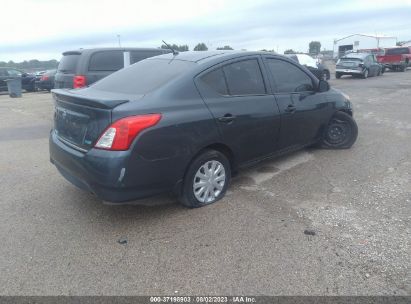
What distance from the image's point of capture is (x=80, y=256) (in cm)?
297

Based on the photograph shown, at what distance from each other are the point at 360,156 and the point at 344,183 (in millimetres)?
1289

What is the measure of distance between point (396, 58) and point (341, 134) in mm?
27546

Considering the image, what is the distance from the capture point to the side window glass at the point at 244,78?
13.0 feet

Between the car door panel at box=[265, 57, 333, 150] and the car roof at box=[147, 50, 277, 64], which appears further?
the car door panel at box=[265, 57, 333, 150]

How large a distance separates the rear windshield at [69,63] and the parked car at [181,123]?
4138mm

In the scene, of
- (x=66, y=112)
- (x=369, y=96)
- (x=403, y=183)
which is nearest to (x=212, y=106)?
(x=66, y=112)

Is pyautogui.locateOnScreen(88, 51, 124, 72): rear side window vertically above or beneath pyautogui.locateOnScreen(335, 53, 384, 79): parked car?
beneath

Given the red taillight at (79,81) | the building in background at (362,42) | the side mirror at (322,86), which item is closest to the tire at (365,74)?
the side mirror at (322,86)

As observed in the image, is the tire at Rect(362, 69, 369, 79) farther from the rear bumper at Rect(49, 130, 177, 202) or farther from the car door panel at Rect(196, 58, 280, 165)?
the rear bumper at Rect(49, 130, 177, 202)

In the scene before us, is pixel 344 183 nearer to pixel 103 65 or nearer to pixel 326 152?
pixel 326 152

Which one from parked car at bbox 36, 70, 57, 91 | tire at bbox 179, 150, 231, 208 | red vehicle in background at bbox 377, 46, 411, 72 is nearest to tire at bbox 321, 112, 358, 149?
tire at bbox 179, 150, 231, 208

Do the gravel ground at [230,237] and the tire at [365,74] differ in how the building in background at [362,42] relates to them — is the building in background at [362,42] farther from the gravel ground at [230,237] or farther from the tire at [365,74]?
the gravel ground at [230,237]

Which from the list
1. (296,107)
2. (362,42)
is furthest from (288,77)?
(362,42)

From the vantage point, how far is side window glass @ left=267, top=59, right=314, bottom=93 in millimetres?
4480
